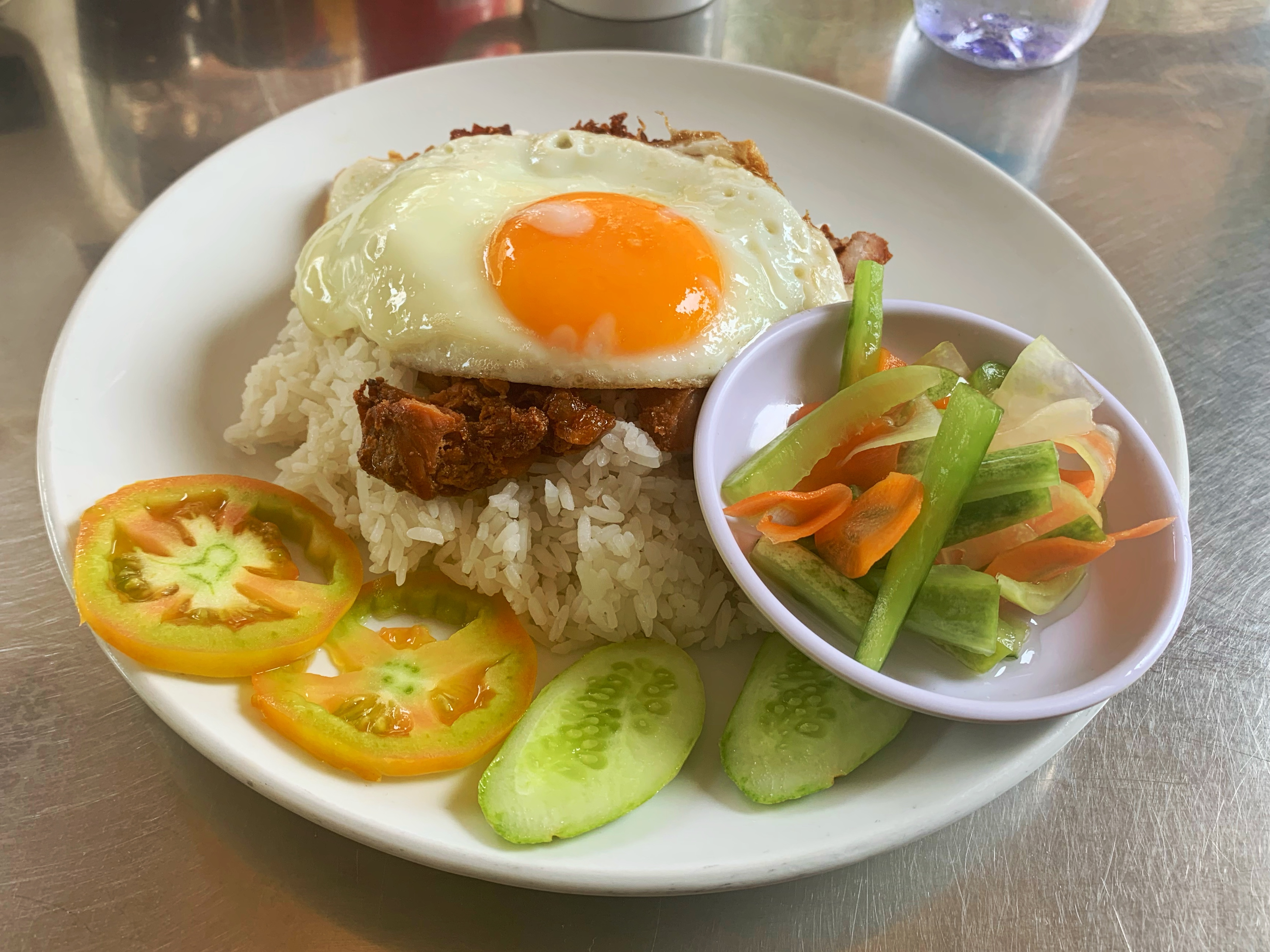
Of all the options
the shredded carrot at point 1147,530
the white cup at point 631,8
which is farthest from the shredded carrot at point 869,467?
the white cup at point 631,8

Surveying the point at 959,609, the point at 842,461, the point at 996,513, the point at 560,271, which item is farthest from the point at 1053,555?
the point at 560,271

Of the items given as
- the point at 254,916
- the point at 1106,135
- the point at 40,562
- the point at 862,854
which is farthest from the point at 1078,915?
the point at 1106,135

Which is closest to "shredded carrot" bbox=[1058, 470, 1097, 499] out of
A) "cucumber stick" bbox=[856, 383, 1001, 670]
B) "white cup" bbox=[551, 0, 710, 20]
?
"cucumber stick" bbox=[856, 383, 1001, 670]

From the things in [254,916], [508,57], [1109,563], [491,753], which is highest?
[508,57]

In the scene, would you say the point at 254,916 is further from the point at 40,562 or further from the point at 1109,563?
the point at 1109,563

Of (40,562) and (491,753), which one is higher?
(491,753)
